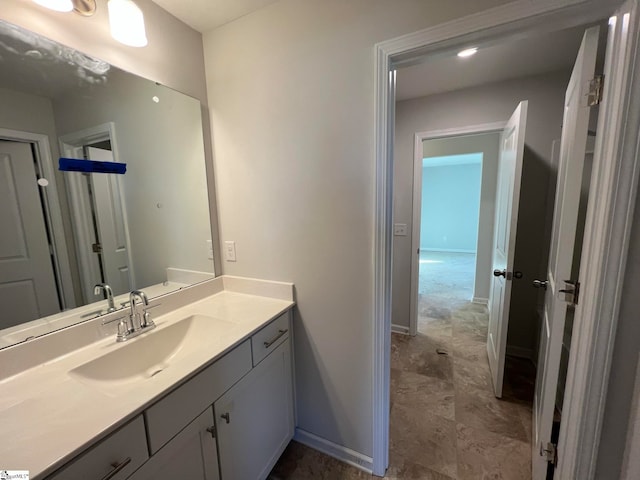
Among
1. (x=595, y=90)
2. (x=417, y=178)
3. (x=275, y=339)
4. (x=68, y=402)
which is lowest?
(x=275, y=339)

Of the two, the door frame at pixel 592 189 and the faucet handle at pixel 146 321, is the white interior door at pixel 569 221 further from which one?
the faucet handle at pixel 146 321

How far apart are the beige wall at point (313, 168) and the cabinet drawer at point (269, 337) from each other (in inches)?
4.1

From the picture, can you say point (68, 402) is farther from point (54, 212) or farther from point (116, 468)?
point (54, 212)

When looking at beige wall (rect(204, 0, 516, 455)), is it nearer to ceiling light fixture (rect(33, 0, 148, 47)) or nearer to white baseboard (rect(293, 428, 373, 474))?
white baseboard (rect(293, 428, 373, 474))

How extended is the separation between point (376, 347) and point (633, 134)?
119 centimetres

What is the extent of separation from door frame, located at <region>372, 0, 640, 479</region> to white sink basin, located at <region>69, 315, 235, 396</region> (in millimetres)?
1028

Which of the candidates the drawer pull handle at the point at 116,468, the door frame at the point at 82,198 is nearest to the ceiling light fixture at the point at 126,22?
the door frame at the point at 82,198

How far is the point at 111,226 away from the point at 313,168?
0.98m

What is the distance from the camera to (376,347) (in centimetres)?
128

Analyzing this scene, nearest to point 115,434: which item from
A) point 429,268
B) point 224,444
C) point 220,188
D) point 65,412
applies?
point 65,412

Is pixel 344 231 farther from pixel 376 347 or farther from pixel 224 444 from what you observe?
pixel 224 444

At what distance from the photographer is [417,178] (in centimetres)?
258

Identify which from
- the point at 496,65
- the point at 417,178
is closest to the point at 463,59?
the point at 496,65

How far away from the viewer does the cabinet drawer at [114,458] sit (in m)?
0.61
